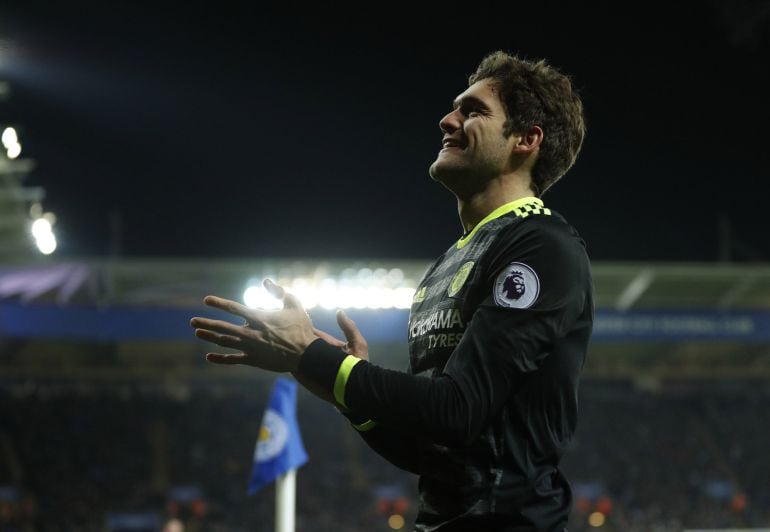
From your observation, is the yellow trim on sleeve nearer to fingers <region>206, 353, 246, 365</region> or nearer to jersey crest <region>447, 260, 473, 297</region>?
jersey crest <region>447, 260, 473, 297</region>

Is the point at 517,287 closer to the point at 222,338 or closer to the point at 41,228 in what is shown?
the point at 222,338

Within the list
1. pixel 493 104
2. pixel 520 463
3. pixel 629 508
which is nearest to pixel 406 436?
pixel 520 463

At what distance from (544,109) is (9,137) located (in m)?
14.0

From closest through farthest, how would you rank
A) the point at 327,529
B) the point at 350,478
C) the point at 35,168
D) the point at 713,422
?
1. the point at 35,168
2. the point at 327,529
3. the point at 350,478
4. the point at 713,422

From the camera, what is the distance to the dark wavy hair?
2.37m

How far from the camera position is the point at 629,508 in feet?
76.5

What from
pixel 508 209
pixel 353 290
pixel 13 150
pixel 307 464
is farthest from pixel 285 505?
pixel 307 464

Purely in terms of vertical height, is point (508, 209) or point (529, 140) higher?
point (529, 140)

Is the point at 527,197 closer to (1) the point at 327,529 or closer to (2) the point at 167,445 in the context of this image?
(1) the point at 327,529

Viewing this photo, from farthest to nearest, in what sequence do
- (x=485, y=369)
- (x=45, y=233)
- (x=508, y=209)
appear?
(x=45, y=233)
(x=508, y=209)
(x=485, y=369)

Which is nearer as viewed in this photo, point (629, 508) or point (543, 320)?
point (543, 320)

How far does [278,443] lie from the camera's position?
23.6 ft

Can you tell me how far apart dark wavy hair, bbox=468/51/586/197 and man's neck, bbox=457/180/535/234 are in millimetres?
65

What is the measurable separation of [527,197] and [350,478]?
2319 centimetres
